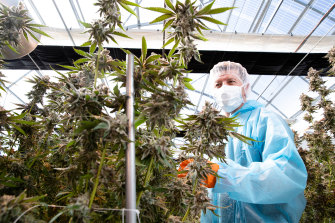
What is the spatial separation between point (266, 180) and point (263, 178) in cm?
2

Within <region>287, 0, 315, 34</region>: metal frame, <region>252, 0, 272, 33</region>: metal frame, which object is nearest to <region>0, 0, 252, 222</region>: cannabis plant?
<region>252, 0, 272, 33</region>: metal frame

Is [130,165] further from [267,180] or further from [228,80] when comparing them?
[228,80]

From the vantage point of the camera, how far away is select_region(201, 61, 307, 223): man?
1169 mm

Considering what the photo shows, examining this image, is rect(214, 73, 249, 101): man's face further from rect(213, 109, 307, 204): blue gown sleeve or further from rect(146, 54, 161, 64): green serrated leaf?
rect(146, 54, 161, 64): green serrated leaf

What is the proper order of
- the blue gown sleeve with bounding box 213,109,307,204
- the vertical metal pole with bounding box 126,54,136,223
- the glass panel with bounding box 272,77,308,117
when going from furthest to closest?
the glass panel with bounding box 272,77,308,117 → the blue gown sleeve with bounding box 213,109,307,204 → the vertical metal pole with bounding box 126,54,136,223

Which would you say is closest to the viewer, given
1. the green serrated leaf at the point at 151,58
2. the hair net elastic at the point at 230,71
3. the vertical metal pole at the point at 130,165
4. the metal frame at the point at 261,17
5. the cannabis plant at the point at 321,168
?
the vertical metal pole at the point at 130,165

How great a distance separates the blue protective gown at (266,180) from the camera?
46.0 inches

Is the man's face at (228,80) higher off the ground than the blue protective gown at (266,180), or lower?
higher

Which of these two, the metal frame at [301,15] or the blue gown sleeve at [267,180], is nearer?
the blue gown sleeve at [267,180]

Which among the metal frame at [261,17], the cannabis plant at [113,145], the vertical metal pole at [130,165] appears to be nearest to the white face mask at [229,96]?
the cannabis plant at [113,145]

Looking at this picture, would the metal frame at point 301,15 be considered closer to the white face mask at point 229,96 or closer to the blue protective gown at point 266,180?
the white face mask at point 229,96

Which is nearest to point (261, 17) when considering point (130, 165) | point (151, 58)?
point (151, 58)

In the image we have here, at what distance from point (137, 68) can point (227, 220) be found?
118cm

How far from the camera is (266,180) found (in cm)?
117
